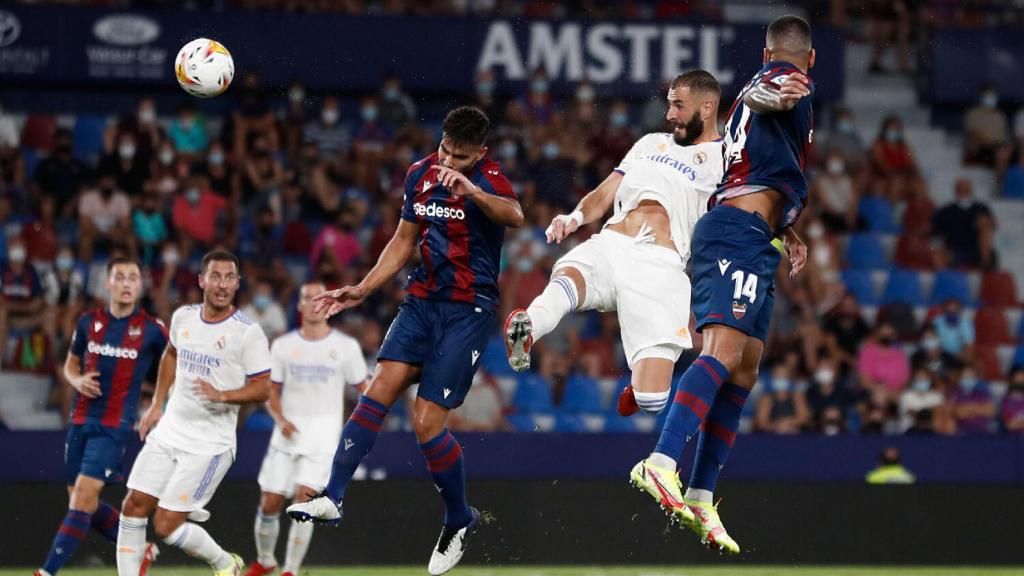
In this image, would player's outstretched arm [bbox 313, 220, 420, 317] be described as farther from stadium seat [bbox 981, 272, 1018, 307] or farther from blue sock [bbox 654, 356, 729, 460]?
stadium seat [bbox 981, 272, 1018, 307]

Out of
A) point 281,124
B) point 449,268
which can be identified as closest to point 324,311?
point 449,268

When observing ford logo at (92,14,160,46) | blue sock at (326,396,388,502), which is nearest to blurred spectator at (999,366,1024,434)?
blue sock at (326,396,388,502)

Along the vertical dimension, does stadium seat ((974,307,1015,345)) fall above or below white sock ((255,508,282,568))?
above

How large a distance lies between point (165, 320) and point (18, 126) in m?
4.08

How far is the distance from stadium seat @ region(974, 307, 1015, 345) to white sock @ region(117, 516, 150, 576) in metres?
10.5

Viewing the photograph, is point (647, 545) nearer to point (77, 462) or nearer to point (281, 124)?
point (77, 462)

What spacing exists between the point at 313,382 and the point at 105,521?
1.95 metres

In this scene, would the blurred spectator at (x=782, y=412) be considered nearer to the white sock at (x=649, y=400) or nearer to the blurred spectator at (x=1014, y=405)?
the blurred spectator at (x=1014, y=405)

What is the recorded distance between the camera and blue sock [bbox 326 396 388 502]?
28.4 feet

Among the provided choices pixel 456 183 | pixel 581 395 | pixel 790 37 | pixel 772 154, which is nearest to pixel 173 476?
pixel 456 183

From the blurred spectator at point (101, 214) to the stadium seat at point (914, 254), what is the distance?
28.5 feet

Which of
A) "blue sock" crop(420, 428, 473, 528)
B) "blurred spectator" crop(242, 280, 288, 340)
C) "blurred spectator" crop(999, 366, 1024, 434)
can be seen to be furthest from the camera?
"blurred spectator" crop(999, 366, 1024, 434)

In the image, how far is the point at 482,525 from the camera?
12.9 metres

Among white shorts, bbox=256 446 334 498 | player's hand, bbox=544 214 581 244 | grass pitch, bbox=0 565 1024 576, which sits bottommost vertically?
grass pitch, bbox=0 565 1024 576
